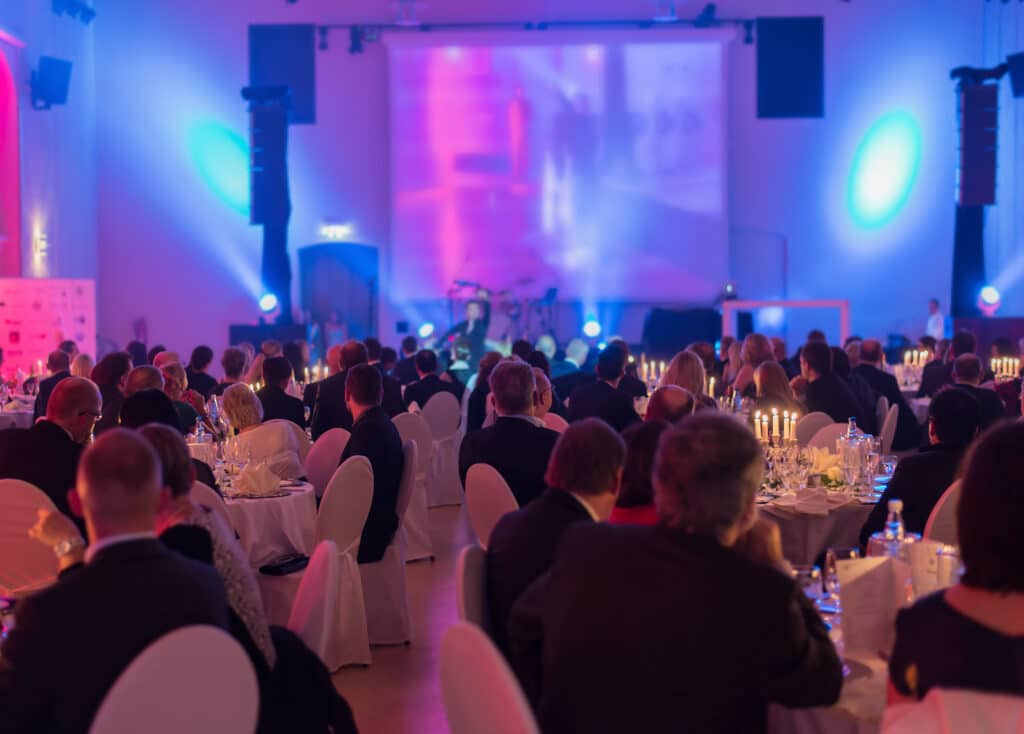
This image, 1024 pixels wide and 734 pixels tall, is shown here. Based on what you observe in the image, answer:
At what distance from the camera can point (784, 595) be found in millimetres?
2275

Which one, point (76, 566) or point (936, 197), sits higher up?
point (936, 197)

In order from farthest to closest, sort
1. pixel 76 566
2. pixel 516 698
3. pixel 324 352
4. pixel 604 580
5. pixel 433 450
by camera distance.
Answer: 1. pixel 324 352
2. pixel 433 450
3. pixel 76 566
4. pixel 604 580
5. pixel 516 698

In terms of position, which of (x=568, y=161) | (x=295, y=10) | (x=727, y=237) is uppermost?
(x=295, y=10)

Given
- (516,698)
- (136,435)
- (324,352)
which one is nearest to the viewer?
(516,698)

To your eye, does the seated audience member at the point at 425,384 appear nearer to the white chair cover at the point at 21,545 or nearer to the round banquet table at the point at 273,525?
the round banquet table at the point at 273,525

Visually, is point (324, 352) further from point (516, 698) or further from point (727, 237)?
point (516, 698)

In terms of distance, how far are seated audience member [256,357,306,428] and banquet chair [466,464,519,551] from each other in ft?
9.20

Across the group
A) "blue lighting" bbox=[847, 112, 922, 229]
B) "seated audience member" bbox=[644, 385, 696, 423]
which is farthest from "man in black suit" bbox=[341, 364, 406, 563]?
"blue lighting" bbox=[847, 112, 922, 229]

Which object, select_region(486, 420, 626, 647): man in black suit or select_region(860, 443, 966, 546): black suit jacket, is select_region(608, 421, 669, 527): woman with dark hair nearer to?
select_region(486, 420, 626, 647): man in black suit

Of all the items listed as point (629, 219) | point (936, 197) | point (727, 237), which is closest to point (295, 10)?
point (629, 219)

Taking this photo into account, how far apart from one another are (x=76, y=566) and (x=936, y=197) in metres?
17.8

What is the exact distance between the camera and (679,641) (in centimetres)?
229

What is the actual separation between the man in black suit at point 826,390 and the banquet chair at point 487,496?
3481 mm

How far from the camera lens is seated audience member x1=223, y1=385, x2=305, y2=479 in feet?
19.8
